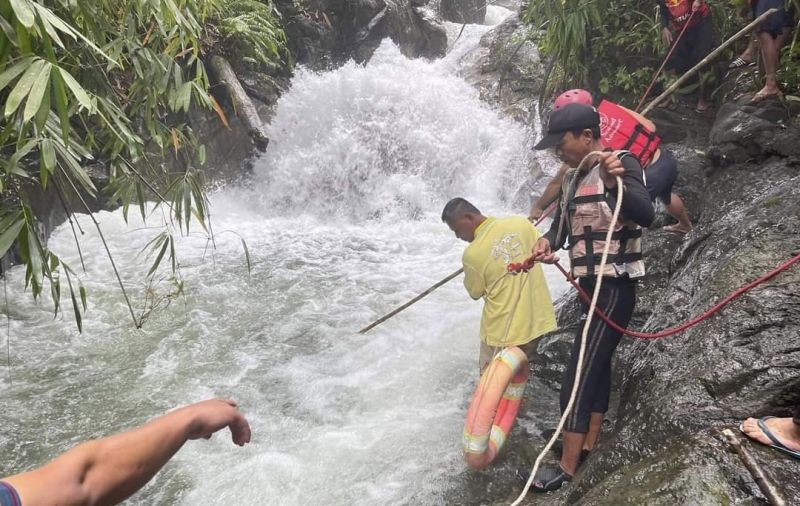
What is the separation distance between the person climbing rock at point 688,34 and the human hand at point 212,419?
18.6ft

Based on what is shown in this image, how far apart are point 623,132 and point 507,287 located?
1596mm

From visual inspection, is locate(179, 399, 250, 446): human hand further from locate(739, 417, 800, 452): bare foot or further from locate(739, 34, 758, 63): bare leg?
locate(739, 34, 758, 63): bare leg

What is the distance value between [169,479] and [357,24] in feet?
41.1

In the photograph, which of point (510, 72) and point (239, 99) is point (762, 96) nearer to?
point (510, 72)

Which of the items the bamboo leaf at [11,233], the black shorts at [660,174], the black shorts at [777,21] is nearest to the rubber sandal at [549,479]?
the black shorts at [660,174]

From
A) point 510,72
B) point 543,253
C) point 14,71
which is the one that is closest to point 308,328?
point 543,253

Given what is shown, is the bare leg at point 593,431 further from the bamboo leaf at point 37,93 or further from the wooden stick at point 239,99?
the wooden stick at point 239,99

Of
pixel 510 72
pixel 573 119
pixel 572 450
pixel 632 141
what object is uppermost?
pixel 510 72

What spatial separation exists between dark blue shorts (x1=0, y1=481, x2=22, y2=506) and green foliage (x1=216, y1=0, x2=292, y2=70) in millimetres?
9676

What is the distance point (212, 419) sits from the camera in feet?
4.69

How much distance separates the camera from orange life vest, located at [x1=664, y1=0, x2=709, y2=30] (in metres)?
5.36

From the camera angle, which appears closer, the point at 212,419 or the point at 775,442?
the point at 212,419

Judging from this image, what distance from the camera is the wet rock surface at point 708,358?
2.11m

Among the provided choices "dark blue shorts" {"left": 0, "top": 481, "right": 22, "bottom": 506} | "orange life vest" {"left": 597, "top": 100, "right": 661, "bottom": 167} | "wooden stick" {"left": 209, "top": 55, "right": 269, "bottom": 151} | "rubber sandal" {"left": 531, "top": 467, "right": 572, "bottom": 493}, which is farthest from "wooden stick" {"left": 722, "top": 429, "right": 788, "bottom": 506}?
"wooden stick" {"left": 209, "top": 55, "right": 269, "bottom": 151}
